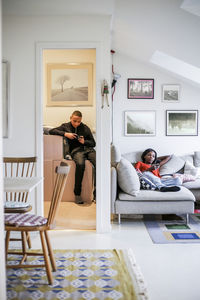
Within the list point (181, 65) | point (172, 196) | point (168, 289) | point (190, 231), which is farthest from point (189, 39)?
point (168, 289)

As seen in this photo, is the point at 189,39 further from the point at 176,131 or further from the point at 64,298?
the point at 64,298

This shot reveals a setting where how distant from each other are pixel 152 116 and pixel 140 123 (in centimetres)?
24

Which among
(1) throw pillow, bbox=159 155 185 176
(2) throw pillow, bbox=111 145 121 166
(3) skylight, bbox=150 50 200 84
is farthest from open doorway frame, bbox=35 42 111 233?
(1) throw pillow, bbox=159 155 185 176

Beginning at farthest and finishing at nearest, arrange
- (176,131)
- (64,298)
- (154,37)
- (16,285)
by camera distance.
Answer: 1. (176,131)
2. (154,37)
3. (16,285)
4. (64,298)

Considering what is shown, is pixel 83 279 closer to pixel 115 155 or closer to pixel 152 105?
pixel 115 155

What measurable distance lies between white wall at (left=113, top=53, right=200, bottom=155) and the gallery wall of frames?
0.18 ft

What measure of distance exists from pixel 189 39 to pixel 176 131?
2.25 m

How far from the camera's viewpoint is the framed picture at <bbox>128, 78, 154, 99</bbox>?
19.5ft

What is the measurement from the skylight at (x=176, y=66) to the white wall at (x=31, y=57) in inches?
61.2

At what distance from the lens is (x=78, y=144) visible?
18.2 ft

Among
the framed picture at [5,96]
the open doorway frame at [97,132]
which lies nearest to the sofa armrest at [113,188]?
the open doorway frame at [97,132]

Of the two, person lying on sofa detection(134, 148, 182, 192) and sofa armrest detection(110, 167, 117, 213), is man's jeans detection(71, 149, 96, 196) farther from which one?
sofa armrest detection(110, 167, 117, 213)

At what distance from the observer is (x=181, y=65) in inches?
201

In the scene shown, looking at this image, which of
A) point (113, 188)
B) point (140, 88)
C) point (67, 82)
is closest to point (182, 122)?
point (140, 88)
